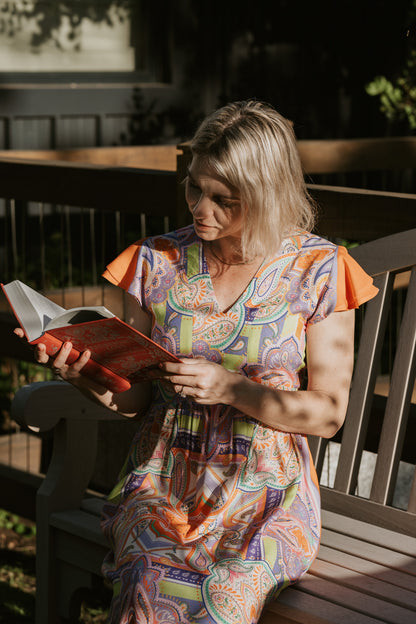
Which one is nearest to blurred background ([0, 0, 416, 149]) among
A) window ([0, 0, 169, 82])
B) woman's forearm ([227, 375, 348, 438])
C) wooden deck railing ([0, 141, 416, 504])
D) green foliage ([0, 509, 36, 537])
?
window ([0, 0, 169, 82])

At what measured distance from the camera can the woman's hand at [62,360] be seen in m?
2.09

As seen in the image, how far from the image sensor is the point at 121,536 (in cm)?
219

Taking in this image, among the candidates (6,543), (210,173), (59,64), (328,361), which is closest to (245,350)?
(328,361)

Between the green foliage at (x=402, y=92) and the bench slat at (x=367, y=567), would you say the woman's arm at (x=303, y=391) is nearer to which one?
the bench slat at (x=367, y=567)

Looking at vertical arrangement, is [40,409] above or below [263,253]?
below

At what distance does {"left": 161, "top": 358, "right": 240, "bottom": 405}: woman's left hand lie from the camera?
80.5 inches

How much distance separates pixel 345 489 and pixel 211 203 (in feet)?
3.01

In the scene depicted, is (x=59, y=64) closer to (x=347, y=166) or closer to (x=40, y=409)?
(x=347, y=166)

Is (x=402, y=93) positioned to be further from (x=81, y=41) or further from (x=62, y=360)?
(x=62, y=360)

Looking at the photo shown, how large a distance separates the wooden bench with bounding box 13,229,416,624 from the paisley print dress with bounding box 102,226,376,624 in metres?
0.18

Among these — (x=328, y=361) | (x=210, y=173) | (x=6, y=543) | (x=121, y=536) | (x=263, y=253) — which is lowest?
(x=6, y=543)

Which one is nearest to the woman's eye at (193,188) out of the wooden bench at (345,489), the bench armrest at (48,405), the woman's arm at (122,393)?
the woman's arm at (122,393)

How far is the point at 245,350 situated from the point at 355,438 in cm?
53

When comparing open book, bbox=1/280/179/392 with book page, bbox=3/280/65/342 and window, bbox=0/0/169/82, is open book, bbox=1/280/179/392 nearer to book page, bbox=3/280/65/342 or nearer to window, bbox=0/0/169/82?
book page, bbox=3/280/65/342
